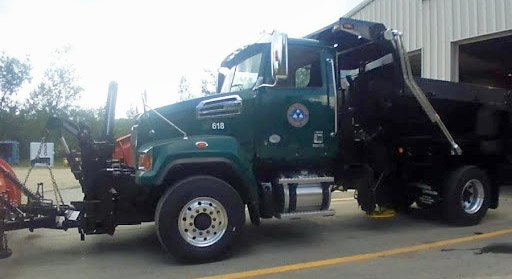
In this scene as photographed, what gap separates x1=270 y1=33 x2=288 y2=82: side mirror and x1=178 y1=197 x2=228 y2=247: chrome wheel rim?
172 centimetres

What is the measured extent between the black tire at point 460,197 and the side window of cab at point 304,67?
9.11ft

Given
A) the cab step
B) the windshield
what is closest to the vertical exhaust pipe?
the windshield

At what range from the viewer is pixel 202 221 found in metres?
5.55

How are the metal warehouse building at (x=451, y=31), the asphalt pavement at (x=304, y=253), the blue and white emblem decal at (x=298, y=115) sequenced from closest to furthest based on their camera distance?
the asphalt pavement at (x=304, y=253)
the blue and white emblem decal at (x=298, y=115)
the metal warehouse building at (x=451, y=31)

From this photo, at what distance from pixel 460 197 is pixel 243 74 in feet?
12.9

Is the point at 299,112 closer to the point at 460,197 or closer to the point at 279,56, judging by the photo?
the point at 279,56

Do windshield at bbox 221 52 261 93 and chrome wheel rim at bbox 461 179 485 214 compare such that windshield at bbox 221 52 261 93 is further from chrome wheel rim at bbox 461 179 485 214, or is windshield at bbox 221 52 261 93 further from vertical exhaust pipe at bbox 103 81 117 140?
chrome wheel rim at bbox 461 179 485 214

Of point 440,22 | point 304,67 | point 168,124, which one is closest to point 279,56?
point 304,67

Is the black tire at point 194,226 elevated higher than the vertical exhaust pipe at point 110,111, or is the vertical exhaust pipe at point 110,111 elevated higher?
the vertical exhaust pipe at point 110,111

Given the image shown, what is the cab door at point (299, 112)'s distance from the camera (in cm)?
620

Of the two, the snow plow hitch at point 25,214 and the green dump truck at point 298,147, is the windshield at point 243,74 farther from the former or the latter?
the snow plow hitch at point 25,214

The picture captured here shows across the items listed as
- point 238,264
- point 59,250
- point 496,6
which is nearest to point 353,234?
point 238,264

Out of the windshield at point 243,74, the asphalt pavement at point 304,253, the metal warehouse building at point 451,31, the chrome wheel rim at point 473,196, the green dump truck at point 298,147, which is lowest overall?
the asphalt pavement at point 304,253

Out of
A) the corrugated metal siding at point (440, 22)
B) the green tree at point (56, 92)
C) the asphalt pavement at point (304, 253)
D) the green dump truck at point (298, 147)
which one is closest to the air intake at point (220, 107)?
the green dump truck at point (298, 147)
